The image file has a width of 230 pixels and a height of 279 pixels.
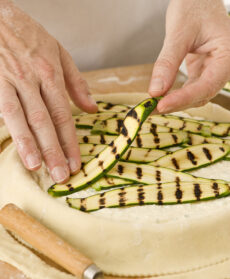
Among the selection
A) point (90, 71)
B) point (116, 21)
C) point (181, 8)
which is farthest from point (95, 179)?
point (116, 21)

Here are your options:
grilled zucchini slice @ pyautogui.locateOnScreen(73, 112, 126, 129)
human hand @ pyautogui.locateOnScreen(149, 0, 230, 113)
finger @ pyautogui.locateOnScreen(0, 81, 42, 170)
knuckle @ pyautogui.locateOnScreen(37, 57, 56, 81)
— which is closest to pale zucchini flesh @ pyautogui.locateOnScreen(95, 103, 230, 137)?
human hand @ pyautogui.locateOnScreen(149, 0, 230, 113)

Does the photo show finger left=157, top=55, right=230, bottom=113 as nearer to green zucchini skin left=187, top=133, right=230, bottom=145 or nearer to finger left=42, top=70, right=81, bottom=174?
green zucchini skin left=187, top=133, right=230, bottom=145

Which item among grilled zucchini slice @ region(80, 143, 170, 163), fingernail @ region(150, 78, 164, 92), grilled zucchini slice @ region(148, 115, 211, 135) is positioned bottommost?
grilled zucchini slice @ region(148, 115, 211, 135)

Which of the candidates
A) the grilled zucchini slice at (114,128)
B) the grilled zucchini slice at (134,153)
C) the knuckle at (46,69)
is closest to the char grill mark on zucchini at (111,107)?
the grilled zucchini slice at (114,128)

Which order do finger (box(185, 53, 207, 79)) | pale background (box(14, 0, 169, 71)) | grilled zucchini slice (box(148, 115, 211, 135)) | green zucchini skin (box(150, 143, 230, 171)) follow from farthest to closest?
pale background (box(14, 0, 169, 71)) < finger (box(185, 53, 207, 79)) < grilled zucchini slice (box(148, 115, 211, 135)) < green zucchini skin (box(150, 143, 230, 171))

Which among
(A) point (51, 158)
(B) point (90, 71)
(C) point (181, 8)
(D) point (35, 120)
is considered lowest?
(B) point (90, 71)

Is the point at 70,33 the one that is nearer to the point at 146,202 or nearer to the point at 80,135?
the point at 80,135

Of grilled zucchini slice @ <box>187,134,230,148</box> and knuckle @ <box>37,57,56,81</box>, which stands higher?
knuckle @ <box>37,57,56,81</box>

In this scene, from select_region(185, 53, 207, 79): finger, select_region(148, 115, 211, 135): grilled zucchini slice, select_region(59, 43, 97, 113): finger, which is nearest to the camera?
select_region(59, 43, 97, 113): finger
